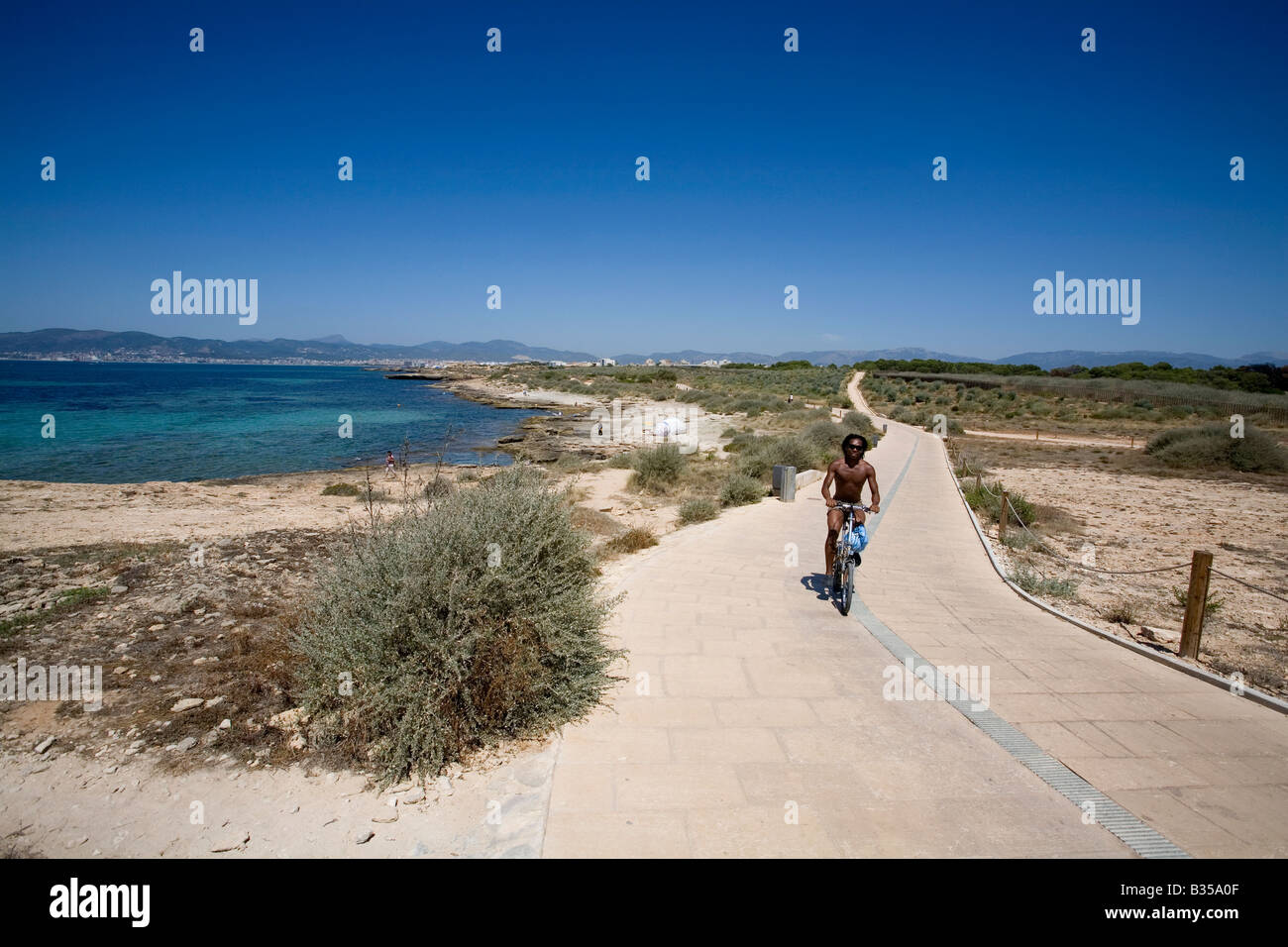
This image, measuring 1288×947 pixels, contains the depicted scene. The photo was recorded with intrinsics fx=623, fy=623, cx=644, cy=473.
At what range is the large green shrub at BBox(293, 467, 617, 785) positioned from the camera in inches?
137

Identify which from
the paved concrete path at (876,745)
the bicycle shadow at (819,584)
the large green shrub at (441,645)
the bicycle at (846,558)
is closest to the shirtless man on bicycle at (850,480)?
the bicycle at (846,558)

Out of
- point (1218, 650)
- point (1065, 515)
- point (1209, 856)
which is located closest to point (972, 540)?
point (1218, 650)

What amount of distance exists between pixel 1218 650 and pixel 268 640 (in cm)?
863

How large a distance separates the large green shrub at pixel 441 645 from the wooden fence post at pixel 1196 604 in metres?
5.10

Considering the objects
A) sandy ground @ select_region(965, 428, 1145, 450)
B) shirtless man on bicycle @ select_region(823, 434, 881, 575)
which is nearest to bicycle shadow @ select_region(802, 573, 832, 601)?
shirtless man on bicycle @ select_region(823, 434, 881, 575)

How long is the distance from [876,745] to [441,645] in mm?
2577

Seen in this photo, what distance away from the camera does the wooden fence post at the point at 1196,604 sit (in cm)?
527

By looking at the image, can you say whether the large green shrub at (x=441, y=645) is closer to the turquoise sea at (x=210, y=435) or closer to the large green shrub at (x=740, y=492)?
the turquoise sea at (x=210, y=435)

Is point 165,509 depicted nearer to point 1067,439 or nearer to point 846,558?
point 846,558

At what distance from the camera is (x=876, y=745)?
3639 millimetres

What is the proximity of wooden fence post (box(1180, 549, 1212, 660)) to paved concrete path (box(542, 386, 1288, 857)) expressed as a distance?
0.68 meters

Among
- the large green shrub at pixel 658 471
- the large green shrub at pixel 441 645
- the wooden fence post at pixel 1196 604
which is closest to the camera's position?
the large green shrub at pixel 441 645

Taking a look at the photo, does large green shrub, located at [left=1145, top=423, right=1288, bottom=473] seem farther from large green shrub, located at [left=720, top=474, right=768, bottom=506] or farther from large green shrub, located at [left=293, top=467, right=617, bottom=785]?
large green shrub, located at [left=293, top=467, right=617, bottom=785]

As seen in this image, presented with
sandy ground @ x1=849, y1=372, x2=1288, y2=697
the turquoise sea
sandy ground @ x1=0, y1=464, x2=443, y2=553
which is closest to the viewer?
sandy ground @ x1=849, y1=372, x2=1288, y2=697
